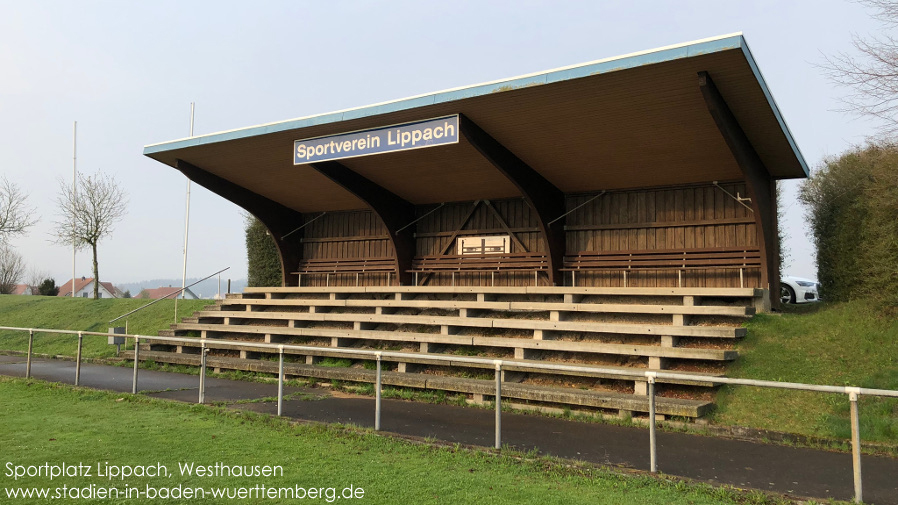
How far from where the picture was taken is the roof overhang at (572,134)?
31.2 ft

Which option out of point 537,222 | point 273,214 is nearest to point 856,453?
point 537,222

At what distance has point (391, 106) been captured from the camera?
11.9 meters

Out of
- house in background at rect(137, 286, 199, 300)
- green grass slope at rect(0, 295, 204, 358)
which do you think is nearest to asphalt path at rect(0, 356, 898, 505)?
green grass slope at rect(0, 295, 204, 358)

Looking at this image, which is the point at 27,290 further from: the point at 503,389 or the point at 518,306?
the point at 503,389

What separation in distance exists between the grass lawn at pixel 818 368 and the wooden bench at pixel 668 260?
74.1 inches

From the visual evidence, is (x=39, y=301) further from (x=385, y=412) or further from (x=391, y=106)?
(x=385, y=412)

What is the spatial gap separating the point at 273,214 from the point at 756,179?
1291cm

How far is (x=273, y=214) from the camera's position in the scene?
18547 millimetres

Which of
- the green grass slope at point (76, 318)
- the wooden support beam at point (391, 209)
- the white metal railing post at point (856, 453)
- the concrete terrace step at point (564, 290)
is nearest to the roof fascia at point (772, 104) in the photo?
the concrete terrace step at point (564, 290)

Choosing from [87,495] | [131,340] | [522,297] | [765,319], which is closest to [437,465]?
[87,495]

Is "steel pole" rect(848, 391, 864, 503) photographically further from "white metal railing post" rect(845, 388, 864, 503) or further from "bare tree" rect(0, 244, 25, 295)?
"bare tree" rect(0, 244, 25, 295)

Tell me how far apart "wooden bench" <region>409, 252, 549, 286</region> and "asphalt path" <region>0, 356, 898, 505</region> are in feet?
21.0

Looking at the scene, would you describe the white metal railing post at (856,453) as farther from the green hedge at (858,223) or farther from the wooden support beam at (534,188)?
the wooden support beam at (534,188)

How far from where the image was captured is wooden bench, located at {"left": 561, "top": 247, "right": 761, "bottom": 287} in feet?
41.5
